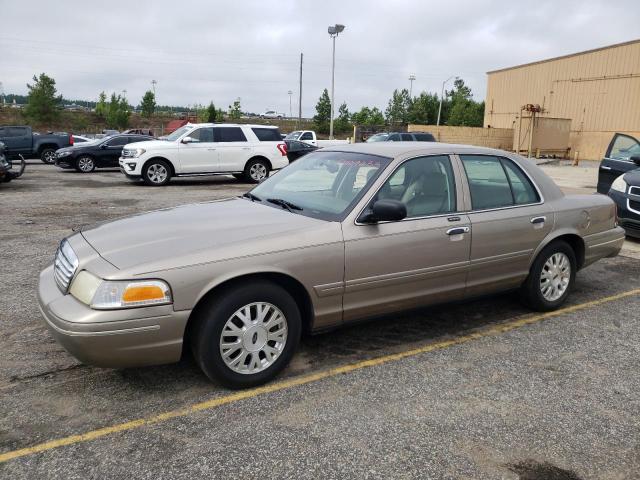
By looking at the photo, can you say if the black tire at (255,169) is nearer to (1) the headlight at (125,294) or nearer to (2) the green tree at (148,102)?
(1) the headlight at (125,294)

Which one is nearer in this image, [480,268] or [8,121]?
[480,268]

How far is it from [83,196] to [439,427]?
1183 cm

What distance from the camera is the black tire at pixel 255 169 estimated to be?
629 inches

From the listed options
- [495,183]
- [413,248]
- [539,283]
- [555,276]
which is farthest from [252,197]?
[555,276]

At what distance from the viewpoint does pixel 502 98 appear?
43.0 meters

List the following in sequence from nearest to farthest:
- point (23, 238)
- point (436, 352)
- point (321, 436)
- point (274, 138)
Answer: point (321, 436)
point (436, 352)
point (23, 238)
point (274, 138)

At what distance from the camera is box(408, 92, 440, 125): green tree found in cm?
6391

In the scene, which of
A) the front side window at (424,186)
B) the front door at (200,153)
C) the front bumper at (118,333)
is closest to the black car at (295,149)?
the front door at (200,153)

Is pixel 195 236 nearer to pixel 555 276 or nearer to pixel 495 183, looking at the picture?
→ pixel 495 183

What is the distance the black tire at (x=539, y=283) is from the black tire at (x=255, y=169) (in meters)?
11.9

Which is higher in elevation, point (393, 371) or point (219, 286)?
point (219, 286)

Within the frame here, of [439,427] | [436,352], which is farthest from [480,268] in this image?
[439,427]

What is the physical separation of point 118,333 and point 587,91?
37842 millimetres

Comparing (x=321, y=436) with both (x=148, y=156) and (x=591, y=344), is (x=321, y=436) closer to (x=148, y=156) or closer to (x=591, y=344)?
(x=591, y=344)
